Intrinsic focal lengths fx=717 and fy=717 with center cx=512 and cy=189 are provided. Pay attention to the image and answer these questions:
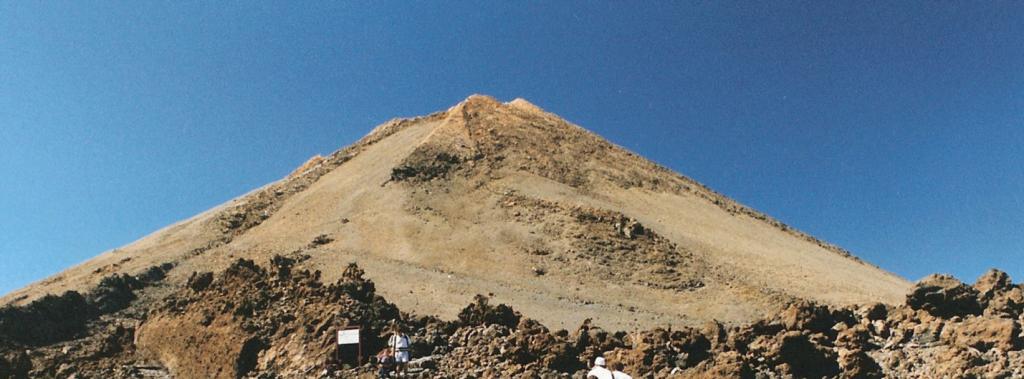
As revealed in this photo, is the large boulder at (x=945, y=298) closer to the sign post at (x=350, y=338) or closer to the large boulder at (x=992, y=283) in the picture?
the large boulder at (x=992, y=283)

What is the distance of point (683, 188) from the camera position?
5944cm

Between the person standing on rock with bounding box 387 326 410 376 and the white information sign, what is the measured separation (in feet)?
4.68

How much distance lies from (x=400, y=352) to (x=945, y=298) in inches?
442

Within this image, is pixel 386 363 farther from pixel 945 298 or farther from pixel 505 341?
pixel 945 298

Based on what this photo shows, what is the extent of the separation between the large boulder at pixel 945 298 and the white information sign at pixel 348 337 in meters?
12.2

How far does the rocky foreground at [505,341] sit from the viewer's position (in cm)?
1250

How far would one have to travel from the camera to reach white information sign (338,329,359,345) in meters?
17.0

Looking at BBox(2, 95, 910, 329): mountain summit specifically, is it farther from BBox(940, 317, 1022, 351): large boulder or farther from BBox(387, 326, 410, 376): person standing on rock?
BBox(940, 317, 1022, 351): large boulder

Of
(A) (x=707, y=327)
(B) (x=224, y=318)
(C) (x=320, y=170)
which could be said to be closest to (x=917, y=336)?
(A) (x=707, y=327)

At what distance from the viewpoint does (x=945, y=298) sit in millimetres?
14320

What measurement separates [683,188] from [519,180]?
1605cm

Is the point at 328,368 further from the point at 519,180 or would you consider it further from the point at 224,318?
the point at 519,180

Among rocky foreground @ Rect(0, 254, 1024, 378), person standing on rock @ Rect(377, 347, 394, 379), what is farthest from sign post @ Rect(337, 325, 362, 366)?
person standing on rock @ Rect(377, 347, 394, 379)

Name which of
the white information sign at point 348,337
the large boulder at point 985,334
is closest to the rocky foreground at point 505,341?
the large boulder at point 985,334
